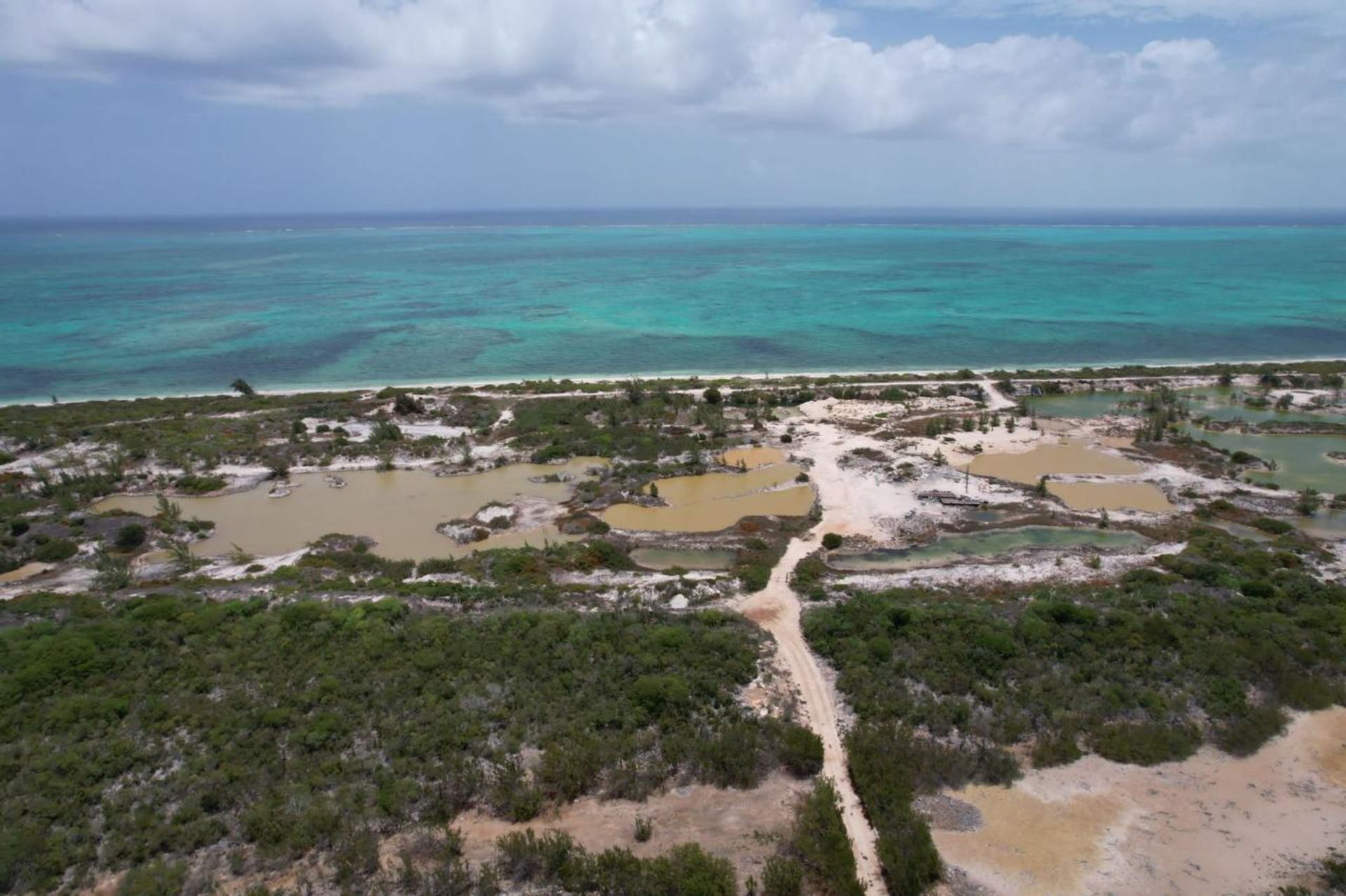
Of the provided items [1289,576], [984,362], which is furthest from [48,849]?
[984,362]

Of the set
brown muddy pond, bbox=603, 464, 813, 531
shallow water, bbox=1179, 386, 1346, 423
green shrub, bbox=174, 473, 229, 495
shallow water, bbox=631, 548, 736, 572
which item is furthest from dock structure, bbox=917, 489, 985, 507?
green shrub, bbox=174, 473, 229, 495

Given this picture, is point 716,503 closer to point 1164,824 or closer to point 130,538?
point 1164,824

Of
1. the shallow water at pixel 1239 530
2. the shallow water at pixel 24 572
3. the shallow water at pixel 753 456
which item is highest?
the shallow water at pixel 753 456

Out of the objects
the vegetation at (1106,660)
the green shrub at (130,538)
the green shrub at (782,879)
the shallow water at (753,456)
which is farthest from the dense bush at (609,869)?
the shallow water at (753,456)

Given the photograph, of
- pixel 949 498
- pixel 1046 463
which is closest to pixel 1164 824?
pixel 949 498

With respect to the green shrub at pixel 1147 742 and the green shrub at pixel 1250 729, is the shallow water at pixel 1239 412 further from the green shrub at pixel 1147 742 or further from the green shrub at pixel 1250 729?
the green shrub at pixel 1147 742
